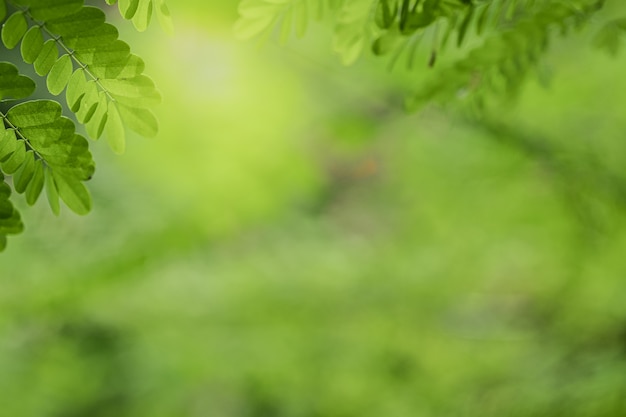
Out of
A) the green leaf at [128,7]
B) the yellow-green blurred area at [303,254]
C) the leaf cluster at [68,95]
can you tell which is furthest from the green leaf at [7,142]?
the yellow-green blurred area at [303,254]

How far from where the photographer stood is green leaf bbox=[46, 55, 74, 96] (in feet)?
1.80

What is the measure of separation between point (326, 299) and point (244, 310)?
0.24 meters

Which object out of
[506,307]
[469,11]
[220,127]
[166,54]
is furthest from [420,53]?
[506,307]

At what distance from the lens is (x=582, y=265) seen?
1866 millimetres

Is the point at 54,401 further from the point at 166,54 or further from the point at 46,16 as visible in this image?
the point at 46,16

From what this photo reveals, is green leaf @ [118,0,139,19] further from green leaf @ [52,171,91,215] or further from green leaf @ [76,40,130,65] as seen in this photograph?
green leaf @ [52,171,91,215]

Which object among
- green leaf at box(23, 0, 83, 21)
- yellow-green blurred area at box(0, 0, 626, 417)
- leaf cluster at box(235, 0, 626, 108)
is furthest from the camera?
yellow-green blurred area at box(0, 0, 626, 417)

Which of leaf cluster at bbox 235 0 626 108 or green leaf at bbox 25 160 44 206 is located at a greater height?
leaf cluster at bbox 235 0 626 108

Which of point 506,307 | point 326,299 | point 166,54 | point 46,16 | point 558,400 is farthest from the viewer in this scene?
point 506,307

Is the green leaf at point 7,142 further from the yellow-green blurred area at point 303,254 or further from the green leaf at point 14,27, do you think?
the yellow-green blurred area at point 303,254

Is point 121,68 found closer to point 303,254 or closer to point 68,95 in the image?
point 68,95

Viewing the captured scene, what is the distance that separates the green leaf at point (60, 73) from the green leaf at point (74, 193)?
0.07 metres

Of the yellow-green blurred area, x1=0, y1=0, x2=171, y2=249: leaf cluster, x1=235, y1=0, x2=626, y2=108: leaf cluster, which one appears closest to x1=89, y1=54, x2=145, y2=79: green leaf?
x1=0, y1=0, x2=171, y2=249: leaf cluster

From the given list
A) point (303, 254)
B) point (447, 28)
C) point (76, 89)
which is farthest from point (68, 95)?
point (303, 254)
